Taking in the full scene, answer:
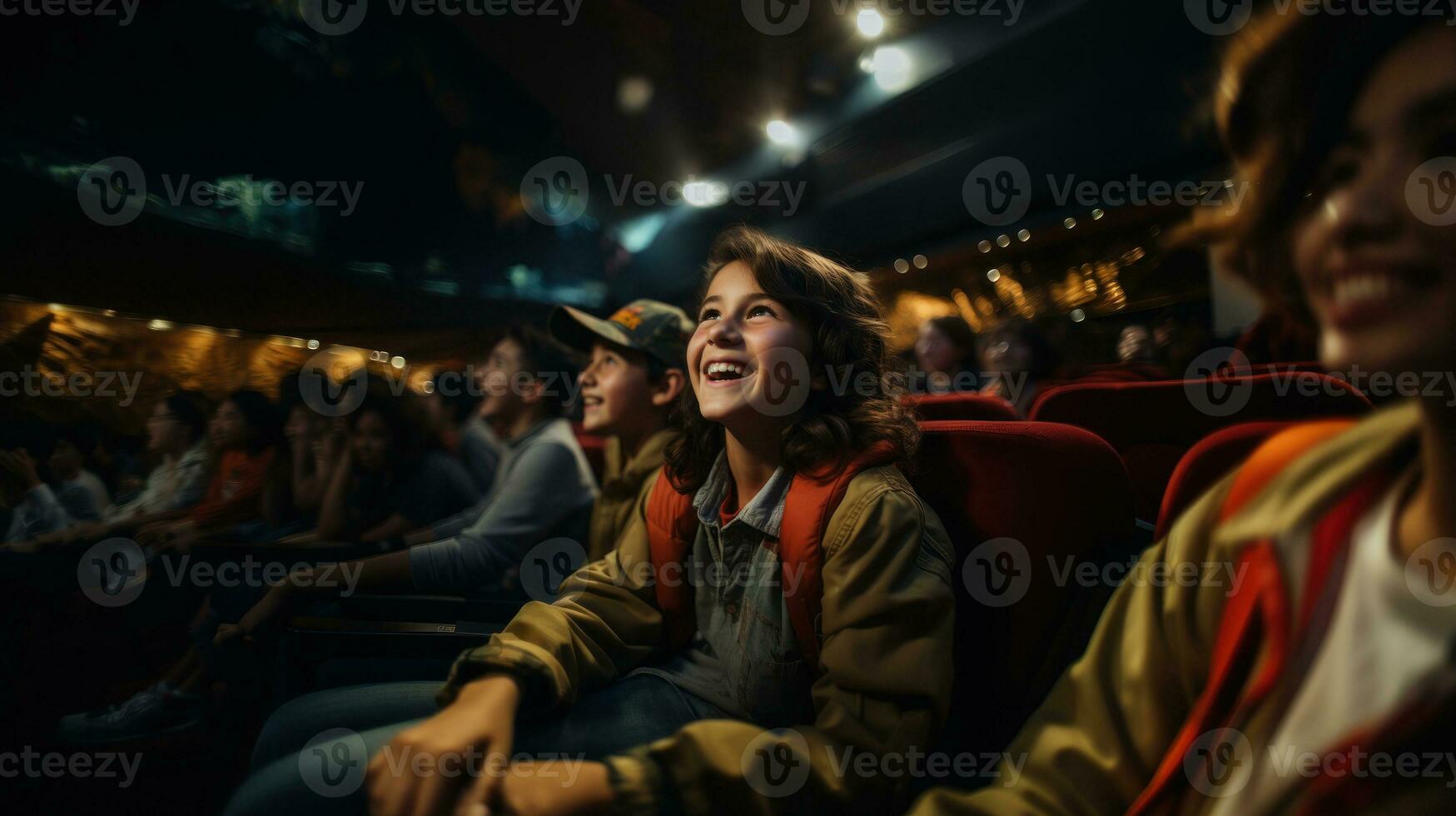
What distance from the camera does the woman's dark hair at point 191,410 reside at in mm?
2158

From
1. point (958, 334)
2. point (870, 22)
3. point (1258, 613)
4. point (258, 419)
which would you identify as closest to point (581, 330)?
point (1258, 613)

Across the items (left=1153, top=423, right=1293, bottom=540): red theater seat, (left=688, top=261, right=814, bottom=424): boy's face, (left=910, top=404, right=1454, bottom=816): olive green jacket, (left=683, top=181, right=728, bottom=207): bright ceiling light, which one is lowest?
(left=910, top=404, right=1454, bottom=816): olive green jacket

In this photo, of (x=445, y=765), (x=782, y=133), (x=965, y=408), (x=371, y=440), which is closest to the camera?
(x=445, y=765)

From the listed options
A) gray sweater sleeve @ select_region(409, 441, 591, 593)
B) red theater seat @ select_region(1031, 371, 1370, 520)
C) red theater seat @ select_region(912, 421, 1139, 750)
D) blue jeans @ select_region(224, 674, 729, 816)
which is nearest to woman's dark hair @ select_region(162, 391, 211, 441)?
gray sweater sleeve @ select_region(409, 441, 591, 593)

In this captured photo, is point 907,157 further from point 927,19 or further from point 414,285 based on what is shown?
point 414,285

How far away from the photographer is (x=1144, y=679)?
493mm

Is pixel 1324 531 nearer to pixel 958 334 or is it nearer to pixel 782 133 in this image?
pixel 958 334

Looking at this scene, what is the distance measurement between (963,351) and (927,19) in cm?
209

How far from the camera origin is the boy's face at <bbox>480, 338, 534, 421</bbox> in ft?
6.85

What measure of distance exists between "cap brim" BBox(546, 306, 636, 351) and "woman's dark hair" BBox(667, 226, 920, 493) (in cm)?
55

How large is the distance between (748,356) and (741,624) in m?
0.43

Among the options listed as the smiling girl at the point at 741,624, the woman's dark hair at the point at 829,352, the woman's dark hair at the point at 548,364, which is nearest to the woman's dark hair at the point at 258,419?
the woman's dark hair at the point at 548,364

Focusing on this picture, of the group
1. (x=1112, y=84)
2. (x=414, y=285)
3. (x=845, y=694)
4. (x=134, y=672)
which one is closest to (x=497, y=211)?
(x=414, y=285)

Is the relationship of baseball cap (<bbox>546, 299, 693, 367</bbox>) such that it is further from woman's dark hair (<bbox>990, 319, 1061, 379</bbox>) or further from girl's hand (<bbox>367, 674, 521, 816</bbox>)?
woman's dark hair (<bbox>990, 319, 1061, 379</bbox>)
